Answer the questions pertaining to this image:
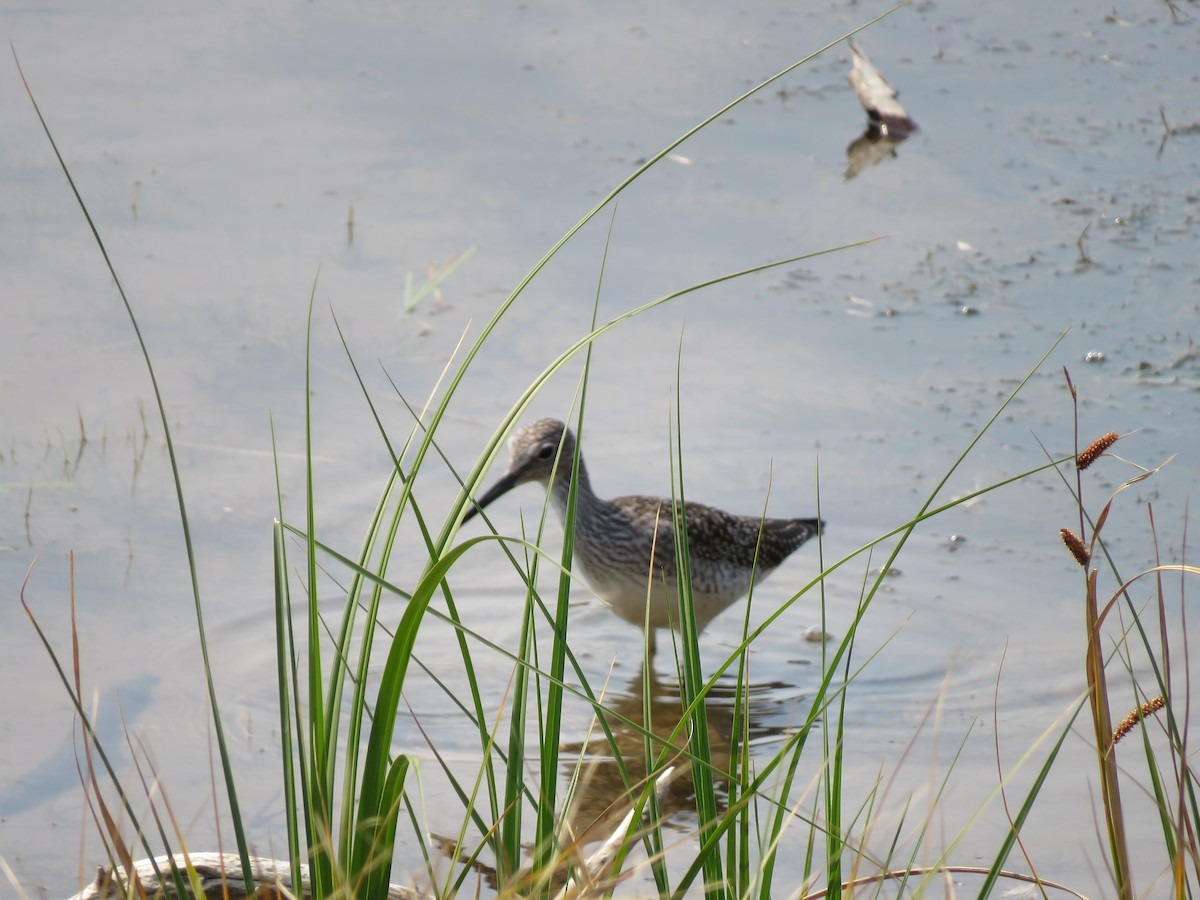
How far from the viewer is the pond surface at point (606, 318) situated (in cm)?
547

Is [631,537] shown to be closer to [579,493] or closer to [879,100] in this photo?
[579,493]

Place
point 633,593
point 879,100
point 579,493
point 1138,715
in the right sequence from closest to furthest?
1. point 1138,715
2. point 633,593
3. point 579,493
4. point 879,100

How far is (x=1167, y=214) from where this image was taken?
359 inches

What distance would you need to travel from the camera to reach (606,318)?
784cm

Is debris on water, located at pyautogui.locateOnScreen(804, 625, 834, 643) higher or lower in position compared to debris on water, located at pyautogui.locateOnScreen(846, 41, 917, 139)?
lower

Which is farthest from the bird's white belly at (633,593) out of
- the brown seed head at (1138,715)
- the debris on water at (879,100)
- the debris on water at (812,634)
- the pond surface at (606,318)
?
the debris on water at (879,100)

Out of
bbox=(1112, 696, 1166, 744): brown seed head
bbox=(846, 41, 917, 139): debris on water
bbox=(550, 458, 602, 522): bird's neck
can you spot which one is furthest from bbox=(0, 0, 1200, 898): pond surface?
bbox=(1112, 696, 1166, 744): brown seed head

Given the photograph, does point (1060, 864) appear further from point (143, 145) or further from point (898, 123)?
point (143, 145)

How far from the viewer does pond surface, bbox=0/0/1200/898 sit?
18.0 ft

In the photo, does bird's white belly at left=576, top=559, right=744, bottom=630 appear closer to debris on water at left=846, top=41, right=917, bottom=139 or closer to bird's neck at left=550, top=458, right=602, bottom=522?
bird's neck at left=550, top=458, right=602, bottom=522

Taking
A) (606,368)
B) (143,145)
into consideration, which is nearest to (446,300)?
(606,368)

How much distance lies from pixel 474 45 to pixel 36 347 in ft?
16.0

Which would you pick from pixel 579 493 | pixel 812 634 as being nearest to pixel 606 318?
pixel 579 493

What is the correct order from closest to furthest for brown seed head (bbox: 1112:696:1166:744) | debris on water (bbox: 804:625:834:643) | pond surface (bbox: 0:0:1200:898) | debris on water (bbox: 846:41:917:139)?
1. brown seed head (bbox: 1112:696:1166:744)
2. pond surface (bbox: 0:0:1200:898)
3. debris on water (bbox: 804:625:834:643)
4. debris on water (bbox: 846:41:917:139)
